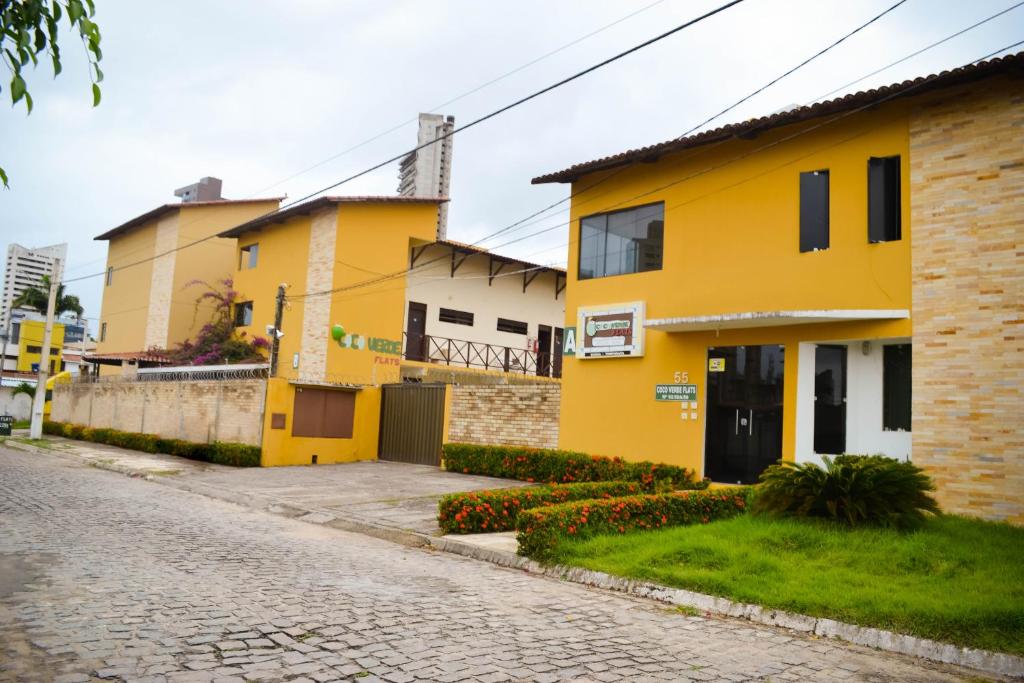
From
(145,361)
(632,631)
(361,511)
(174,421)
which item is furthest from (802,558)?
(145,361)

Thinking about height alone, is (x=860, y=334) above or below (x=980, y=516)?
above

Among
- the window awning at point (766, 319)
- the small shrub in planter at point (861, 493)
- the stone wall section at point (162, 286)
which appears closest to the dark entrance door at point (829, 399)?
the window awning at point (766, 319)

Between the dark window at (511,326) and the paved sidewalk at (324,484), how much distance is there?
1104 cm

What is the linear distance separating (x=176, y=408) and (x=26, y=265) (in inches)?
848

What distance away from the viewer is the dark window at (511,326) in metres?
32.5

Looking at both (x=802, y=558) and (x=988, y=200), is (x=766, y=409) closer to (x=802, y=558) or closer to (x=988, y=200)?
(x=988, y=200)

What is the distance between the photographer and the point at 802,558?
26.3 ft

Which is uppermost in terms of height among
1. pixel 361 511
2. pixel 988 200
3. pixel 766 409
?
pixel 988 200

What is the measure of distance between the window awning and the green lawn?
4111 mm

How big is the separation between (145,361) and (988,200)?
32499 millimetres

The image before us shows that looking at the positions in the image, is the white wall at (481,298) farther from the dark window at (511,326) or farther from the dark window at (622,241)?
the dark window at (622,241)

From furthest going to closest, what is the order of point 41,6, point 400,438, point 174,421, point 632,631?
point 174,421, point 400,438, point 632,631, point 41,6

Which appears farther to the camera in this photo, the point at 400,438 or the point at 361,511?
the point at 400,438

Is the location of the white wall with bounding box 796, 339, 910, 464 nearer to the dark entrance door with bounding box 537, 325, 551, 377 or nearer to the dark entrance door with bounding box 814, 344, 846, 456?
the dark entrance door with bounding box 814, 344, 846, 456
